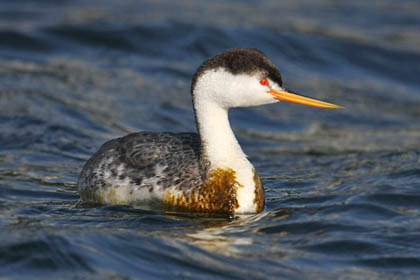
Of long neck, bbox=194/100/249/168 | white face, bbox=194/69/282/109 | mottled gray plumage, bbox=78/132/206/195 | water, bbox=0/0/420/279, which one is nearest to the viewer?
water, bbox=0/0/420/279

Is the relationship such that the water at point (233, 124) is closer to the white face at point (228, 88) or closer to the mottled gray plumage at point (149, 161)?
the mottled gray plumage at point (149, 161)

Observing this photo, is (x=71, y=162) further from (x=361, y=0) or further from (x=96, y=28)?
(x=361, y=0)

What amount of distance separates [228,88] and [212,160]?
821 millimetres

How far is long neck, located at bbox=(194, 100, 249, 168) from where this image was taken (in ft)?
27.1

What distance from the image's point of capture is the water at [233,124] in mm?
7375

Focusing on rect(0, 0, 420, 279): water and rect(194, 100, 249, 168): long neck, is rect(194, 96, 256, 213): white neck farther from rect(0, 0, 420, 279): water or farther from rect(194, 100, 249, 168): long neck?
rect(0, 0, 420, 279): water

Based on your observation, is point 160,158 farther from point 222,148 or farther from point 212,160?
point 222,148

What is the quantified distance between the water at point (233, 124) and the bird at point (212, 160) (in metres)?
0.20

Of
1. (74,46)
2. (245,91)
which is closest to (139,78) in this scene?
(74,46)

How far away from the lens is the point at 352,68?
16.3 meters

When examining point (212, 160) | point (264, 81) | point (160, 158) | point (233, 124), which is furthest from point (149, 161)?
point (233, 124)

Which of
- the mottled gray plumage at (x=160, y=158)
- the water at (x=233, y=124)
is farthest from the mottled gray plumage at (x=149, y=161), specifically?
the water at (x=233, y=124)

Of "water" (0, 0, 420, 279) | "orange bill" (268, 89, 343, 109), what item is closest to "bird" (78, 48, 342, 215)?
"orange bill" (268, 89, 343, 109)

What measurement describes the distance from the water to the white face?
1.23m
